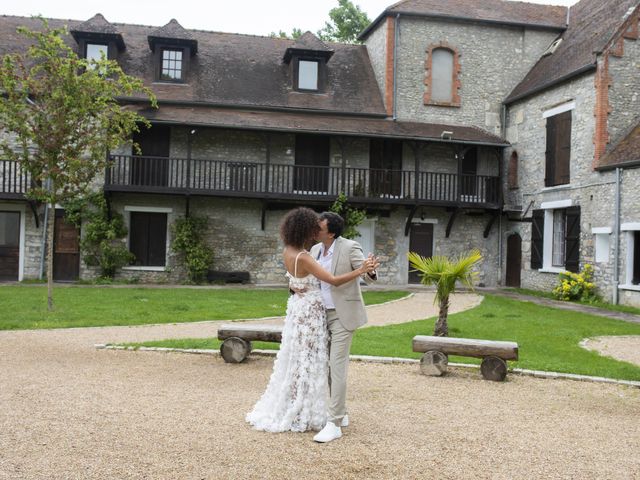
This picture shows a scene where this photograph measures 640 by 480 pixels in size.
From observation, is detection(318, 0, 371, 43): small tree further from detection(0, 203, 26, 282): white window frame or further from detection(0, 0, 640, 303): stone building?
detection(0, 203, 26, 282): white window frame

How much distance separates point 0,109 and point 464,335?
8621 millimetres

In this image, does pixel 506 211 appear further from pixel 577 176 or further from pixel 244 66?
pixel 244 66

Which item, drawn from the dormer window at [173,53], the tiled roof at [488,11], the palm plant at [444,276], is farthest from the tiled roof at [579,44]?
the dormer window at [173,53]

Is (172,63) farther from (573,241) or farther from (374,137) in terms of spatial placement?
(573,241)

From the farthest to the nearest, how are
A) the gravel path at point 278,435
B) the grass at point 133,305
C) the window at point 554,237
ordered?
the window at point 554,237, the grass at point 133,305, the gravel path at point 278,435

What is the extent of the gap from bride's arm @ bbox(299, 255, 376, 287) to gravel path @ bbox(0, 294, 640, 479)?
1181mm

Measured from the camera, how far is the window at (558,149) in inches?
745

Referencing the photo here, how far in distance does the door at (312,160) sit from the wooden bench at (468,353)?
43.4 ft

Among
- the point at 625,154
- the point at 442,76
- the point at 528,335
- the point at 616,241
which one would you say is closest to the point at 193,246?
the point at 442,76

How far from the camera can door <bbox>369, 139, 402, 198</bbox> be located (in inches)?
835

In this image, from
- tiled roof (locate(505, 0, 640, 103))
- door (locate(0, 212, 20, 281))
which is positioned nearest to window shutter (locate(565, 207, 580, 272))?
tiled roof (locate(505, 0, 640, 103))

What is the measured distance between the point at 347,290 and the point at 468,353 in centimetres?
292

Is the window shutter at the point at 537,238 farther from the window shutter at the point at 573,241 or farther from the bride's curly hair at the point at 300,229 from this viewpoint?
the bride's curly hair at the point at 300,229

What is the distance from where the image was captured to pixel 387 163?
2178cm
